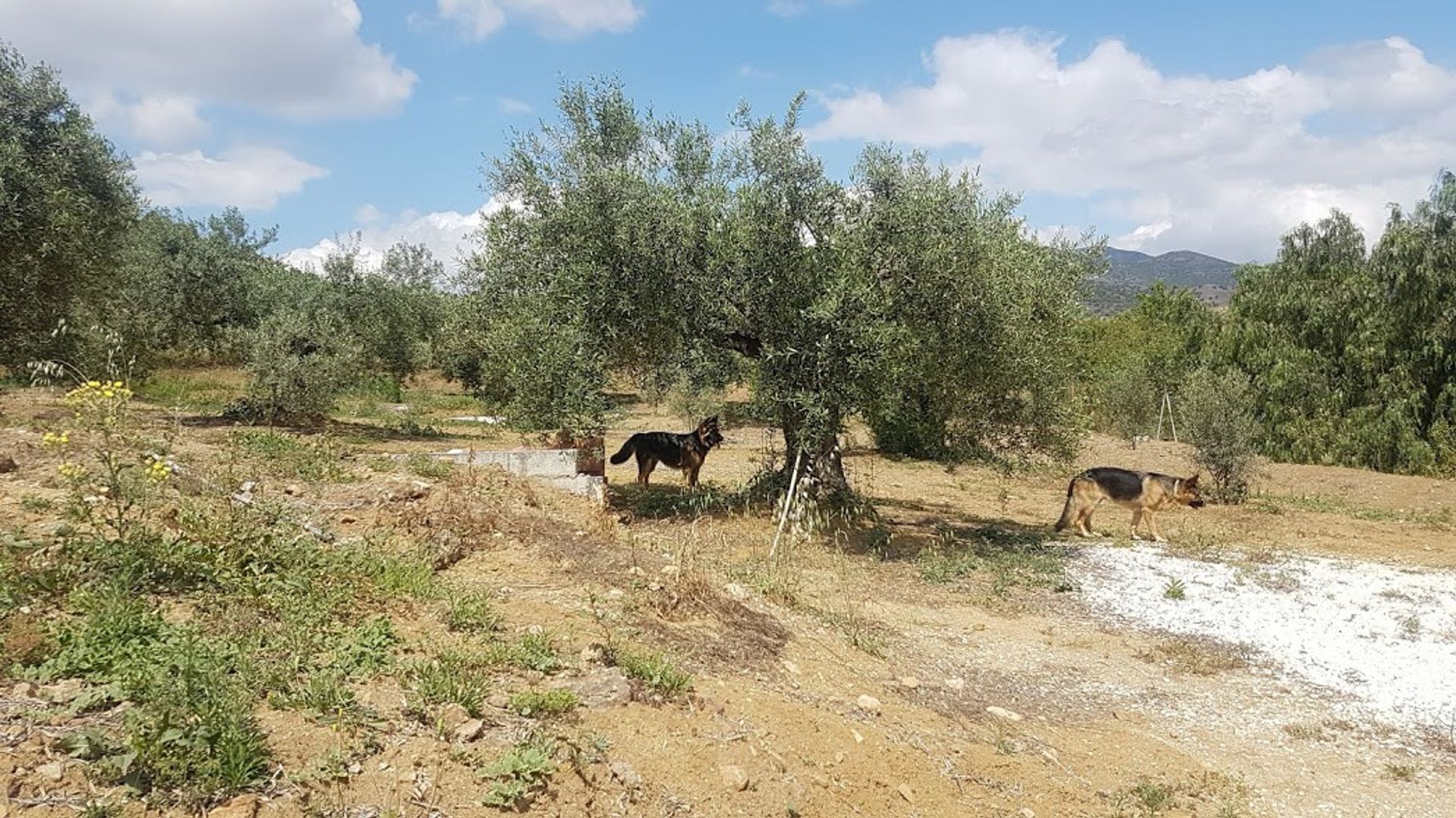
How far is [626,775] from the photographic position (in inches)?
186

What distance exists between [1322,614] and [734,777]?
8.63 meters

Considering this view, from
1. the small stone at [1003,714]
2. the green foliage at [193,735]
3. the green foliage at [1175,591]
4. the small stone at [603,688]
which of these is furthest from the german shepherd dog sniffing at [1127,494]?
the green foliage at [193,735]

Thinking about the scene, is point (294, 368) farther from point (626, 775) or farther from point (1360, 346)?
point (1360, 346)

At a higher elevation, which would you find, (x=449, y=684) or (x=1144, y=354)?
(x=1144, y=354)

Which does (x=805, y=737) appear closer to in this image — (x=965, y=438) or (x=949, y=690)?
(x=949, y=690)

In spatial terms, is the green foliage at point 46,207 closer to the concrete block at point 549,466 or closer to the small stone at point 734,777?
the concrete block at point 549,466

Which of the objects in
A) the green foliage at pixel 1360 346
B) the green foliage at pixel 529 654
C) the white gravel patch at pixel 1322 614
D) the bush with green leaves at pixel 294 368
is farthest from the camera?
the green foliage at pixel 1360 346

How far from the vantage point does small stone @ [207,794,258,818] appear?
12.1 ft

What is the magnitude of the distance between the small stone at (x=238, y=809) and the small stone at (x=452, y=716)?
3.11 ft

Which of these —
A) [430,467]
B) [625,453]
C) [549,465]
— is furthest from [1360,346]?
[430,467]

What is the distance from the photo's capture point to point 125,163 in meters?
15.8

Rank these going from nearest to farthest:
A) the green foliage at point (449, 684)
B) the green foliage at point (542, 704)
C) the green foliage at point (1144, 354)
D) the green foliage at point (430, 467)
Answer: the green foliage at point (449, 684) < the green foliage at point (542, 704) < the green foliage at point (430, 467) < the green foliage at point (1144, 354)

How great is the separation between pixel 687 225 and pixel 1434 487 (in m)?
21.8

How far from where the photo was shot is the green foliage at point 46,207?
13.8 metres
